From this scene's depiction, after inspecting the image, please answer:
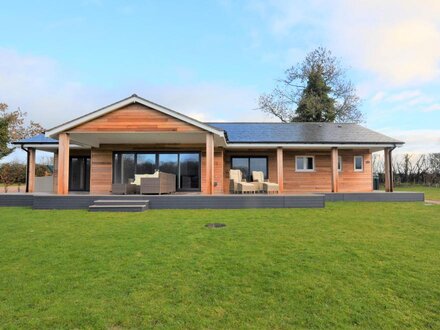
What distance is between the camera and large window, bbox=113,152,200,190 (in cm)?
1514

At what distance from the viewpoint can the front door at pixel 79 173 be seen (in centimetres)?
1670

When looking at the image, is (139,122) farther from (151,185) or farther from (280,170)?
(280,170)

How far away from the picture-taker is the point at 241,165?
53.6 ft

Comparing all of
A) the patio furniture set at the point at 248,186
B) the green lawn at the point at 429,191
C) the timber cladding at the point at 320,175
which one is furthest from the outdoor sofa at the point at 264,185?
the green lawn at the point at 429,191

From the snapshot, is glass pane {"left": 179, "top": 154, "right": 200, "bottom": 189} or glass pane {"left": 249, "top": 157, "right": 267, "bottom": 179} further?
glass pane {"left": 249, "top": 157, "right": 267, "bottom": 179}

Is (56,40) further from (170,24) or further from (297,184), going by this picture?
(297,184)

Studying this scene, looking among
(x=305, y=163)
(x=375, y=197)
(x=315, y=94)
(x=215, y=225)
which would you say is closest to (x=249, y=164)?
(x=305, y=163)

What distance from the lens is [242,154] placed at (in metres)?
16.3

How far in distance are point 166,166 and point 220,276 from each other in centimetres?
1139

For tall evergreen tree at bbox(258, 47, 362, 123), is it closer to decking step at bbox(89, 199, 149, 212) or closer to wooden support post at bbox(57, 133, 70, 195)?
decking step at bbox(89, 199, 149, 212)

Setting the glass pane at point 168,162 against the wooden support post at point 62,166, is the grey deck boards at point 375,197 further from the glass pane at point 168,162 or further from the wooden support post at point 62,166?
the wooden support post at point 62,166

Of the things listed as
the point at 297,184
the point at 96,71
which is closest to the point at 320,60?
the point at 297,184

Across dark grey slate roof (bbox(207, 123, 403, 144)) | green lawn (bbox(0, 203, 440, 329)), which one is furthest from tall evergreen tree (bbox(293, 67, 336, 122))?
green lawn (bbox(0, 203, 440, 329))

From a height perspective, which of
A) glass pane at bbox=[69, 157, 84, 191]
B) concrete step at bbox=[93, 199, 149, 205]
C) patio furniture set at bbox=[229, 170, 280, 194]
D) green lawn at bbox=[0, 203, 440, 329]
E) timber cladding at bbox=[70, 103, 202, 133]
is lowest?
green lawn at bbox=[0, 203, 440, 329]
